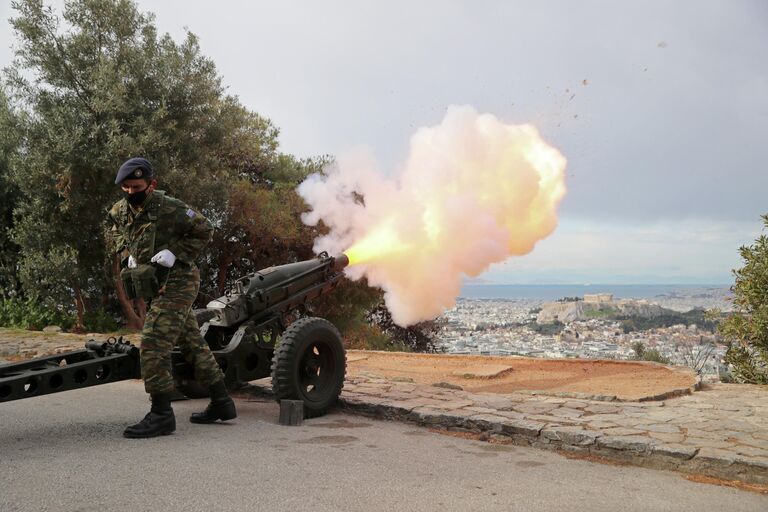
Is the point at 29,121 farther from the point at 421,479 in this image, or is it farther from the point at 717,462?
the point at 717,462

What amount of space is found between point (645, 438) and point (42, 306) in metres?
13.8

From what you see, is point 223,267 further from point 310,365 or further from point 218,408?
point 218,408

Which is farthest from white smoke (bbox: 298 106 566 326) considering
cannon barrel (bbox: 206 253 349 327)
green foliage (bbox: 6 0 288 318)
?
green foliage (bbox: 6 0 288 318)

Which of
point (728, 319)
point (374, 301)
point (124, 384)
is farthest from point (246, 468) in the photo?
point (374, 301)

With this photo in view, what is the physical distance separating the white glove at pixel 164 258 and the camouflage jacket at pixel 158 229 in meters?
0.13

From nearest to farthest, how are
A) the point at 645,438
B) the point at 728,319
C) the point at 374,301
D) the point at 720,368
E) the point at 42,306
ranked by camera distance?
1. the point at 645,438
2. the point at 728,319
3. the point at 720,368
4. the point at 42,306
5. the point at 374,301

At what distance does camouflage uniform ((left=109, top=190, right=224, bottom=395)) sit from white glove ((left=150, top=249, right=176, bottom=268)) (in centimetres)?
13

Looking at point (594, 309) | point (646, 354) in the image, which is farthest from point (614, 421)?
point (594, 309)

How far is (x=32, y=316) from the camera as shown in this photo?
1466cm

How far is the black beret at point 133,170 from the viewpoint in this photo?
5562 millimetres

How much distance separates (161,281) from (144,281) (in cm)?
19

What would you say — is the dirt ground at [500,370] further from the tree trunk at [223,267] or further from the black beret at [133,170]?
the tree trunk at [223,267]

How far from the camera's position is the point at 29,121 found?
13.8 metres

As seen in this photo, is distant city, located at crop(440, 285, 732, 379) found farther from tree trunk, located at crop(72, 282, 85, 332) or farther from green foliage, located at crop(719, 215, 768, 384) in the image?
tree trunk, located at crop(72, 282, 85, 332)
